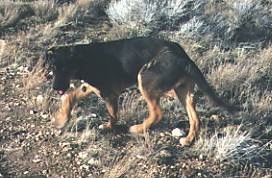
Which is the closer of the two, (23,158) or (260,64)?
(23,158)

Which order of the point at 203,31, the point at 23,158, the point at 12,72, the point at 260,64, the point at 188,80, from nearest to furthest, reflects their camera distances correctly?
the point at 23,158, the point at 188,80, the point at 12,72, the point at 260,64, the point at 203,31

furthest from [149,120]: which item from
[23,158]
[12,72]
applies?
[12,72]

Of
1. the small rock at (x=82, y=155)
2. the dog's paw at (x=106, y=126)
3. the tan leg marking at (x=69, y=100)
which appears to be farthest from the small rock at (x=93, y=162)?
the tan leg marking at (x=69, y=100)

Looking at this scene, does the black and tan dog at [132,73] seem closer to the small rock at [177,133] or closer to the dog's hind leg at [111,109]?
the dog's hind leg at [111,109]

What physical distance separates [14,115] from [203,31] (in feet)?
14.2

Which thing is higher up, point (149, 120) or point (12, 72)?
point (12, 72)

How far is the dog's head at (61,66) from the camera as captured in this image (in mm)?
6773

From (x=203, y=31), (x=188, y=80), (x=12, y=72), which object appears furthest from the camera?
(x=203, y=31)

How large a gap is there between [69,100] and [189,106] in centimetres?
143

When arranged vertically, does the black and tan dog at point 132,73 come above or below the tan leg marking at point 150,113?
above

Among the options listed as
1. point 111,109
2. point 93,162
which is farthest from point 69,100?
point 93,162

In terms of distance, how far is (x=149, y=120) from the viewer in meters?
7.03

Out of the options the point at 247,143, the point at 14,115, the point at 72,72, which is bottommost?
the point at 247,143

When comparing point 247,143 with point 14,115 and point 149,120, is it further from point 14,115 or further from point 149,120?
point 14,115
